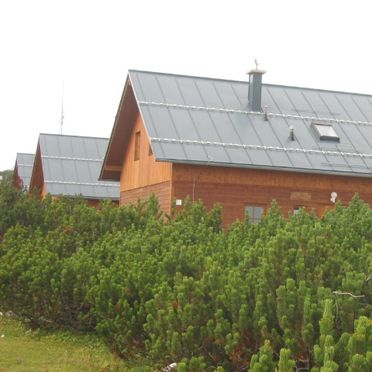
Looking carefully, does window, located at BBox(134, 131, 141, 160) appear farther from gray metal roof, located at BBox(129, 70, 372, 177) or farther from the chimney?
the chimney

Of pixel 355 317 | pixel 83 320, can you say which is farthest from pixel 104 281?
pixel 355 317

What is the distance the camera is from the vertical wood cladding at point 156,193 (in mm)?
19781

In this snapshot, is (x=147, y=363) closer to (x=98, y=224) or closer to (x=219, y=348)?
(x=219, y=348)

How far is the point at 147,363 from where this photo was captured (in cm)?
758

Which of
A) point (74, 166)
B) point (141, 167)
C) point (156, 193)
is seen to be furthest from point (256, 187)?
point (74, 166)

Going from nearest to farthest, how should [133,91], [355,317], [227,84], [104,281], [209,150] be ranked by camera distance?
[355,317], [104,281], [209,150], [133,91], [227,84]

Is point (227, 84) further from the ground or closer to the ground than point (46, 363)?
further from the ground

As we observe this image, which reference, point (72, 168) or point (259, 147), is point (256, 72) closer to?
point (259, 147)

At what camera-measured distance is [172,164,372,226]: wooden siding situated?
1958 cm

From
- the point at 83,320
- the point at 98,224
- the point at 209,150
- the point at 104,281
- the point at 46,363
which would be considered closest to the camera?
the point at 104,281

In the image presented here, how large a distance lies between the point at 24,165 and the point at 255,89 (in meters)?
19.9

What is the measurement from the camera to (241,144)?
65.7ft

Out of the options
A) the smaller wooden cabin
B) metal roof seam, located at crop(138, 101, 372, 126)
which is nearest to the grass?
metal roof seam, located at crop(138, 101, 372, 126)

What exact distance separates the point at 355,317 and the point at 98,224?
726 cm
